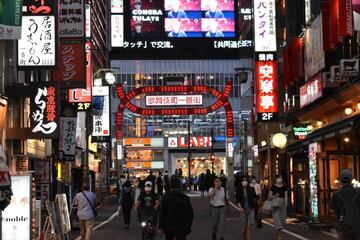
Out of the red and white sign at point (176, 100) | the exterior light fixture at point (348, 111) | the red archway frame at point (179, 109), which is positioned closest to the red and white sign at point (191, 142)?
the red archway frame at point (179, 109)

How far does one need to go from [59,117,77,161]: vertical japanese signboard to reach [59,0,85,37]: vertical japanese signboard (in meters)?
5.37

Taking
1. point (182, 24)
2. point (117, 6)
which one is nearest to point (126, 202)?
point (117, 6)

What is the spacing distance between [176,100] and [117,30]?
3430cm

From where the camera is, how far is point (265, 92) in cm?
3359

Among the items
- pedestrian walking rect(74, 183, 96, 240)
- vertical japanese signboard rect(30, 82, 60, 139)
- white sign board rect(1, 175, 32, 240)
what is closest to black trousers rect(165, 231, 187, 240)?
white sign board rect(1, 175, 32, 240)

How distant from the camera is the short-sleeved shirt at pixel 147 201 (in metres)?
17.4

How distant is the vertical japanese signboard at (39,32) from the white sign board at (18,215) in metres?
6.43

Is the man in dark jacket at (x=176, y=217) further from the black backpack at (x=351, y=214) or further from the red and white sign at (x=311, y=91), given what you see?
the red and white sign at (x=311, y=91)

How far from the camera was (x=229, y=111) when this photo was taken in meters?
44.3

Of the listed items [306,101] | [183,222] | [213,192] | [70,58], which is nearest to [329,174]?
[306,101]

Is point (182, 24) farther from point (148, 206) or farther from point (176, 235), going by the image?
point (176, 235)

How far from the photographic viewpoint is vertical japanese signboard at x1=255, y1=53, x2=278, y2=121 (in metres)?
33.4

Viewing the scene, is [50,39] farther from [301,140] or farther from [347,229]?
[347,229]

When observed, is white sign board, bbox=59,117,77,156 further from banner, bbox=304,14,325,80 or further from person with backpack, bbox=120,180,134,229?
banner, bbox=304,14,325,80
